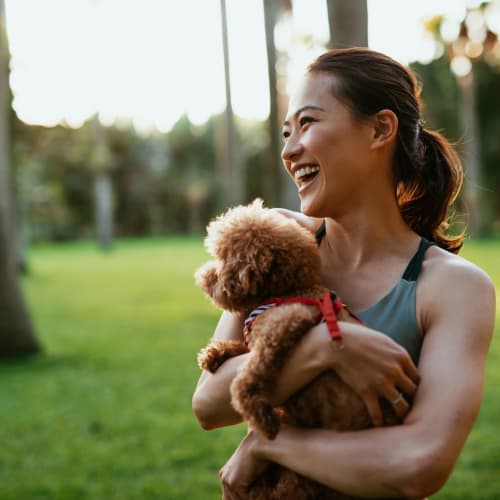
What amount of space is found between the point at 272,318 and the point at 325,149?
0.60 m

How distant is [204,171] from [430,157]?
57.2 m

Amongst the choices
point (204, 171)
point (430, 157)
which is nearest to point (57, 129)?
point (430, 157)

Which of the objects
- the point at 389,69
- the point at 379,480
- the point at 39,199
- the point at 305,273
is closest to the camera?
the point at 379,480

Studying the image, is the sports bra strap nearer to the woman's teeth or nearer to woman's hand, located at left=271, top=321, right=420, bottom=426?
woman's hand, located at left=271, top=321, right=420, bottom=426

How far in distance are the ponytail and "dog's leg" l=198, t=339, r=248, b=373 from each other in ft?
2.80

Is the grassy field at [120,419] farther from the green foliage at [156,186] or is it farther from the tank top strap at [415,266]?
the green foliage at [156,186]

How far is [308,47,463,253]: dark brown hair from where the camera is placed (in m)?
2.32

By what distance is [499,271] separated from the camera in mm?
18859

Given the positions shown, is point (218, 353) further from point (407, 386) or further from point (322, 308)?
point (407, 386)

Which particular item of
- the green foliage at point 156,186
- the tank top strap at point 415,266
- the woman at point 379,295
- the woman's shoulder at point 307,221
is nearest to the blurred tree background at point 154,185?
the green foliage at point 156,186

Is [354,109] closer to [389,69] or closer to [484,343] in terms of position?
[389,69]

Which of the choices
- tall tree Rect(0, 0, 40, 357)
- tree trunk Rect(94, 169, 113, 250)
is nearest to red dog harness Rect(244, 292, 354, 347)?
tall tree Rect(0, 0, 40, 357)

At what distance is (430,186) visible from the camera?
2586 mm

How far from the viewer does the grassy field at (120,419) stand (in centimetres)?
551
